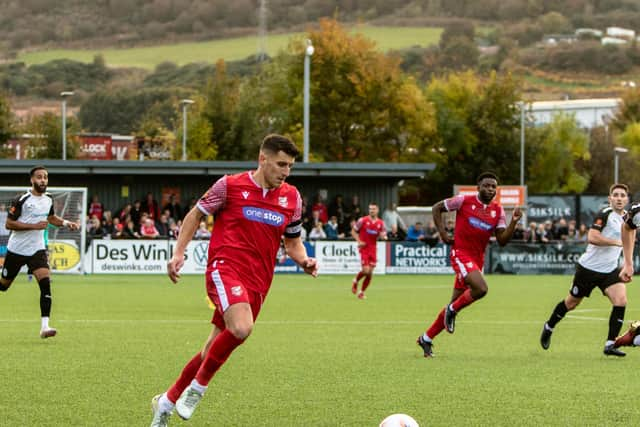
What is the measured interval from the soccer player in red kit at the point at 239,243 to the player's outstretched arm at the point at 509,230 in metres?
5.14

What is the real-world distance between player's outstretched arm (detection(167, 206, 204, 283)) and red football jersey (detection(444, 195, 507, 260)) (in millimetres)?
6671

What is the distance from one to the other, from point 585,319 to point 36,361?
449 inches

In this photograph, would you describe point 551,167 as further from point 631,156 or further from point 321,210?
point 321,210

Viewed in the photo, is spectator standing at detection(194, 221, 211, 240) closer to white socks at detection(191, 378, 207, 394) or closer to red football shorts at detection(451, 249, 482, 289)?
red football shorts at detection(451, 249, 482, 289)

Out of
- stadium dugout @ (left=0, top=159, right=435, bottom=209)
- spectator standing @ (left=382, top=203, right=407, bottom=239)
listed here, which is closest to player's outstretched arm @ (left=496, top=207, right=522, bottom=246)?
spectator standing @ (left=382, top=203, right=407, bottom=239)

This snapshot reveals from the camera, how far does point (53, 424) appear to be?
8.91 meters

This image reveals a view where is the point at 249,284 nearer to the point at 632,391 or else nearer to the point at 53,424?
the point at 53,424

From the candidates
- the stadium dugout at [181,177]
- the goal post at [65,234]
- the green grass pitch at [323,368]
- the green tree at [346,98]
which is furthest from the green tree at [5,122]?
the green grass pitch at [323,368]

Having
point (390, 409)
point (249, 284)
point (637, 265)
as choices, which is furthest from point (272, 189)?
point (637, 265)

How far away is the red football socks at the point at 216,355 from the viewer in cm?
867

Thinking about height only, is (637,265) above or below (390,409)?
below

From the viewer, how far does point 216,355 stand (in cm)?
871

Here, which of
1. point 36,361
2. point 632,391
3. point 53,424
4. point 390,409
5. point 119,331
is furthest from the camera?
point 119,331

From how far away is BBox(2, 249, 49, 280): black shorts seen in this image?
52.8ft
